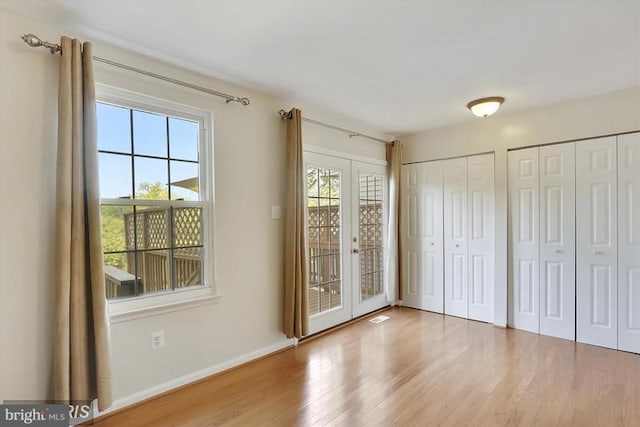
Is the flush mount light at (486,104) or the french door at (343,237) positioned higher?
the flush mount light at (486,104)

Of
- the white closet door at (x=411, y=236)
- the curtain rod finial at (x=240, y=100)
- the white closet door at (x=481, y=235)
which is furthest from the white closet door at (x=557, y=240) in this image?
the curtain rod finial at (x=240, y=100)

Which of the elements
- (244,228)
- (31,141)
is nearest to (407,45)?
(244,228)

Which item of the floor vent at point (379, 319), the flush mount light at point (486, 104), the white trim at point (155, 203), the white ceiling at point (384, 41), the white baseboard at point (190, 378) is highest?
the white ceiling at point (384, 41)

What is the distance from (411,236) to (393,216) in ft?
1.34

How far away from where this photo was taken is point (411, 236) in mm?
4707

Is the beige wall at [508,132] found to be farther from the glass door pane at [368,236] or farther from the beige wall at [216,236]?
the beige wall at [216,236]

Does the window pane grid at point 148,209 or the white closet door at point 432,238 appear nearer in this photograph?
the window pane grid at point 148,209

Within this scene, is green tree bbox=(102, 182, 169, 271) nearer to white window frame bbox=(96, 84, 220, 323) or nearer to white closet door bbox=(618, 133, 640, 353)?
white window frame bbox=(96, 84, 220, 323)

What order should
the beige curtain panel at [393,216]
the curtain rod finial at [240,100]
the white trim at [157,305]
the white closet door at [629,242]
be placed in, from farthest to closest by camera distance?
the beige curtain panel at [393,216]
the white closet door at [629,242]
the curtain rod finial at [240,100]
the white trim at [157,305]

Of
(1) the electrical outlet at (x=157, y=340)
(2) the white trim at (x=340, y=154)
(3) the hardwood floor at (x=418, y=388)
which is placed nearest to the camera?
(3) the hardwood floor at (x=418, y=388)

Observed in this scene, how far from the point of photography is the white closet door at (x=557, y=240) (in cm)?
345

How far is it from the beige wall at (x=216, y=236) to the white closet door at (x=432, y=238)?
1.54 m

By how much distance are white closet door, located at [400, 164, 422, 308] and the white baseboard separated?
2038mm

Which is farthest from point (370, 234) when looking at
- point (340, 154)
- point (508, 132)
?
point (508, 132)
